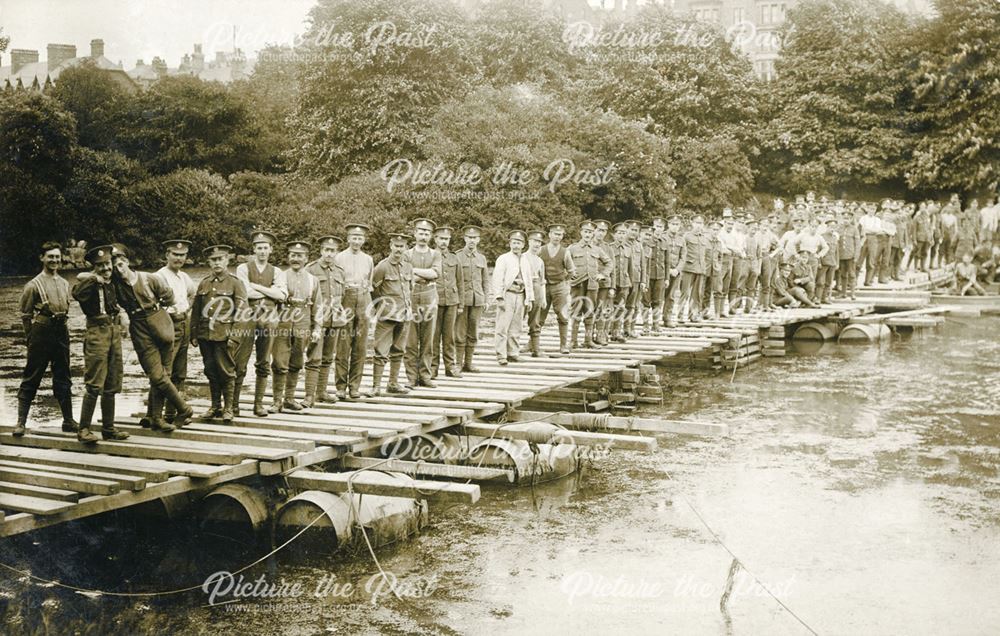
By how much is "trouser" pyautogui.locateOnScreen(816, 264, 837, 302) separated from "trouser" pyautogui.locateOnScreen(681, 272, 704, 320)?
5536mm

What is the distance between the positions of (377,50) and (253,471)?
2447 cm

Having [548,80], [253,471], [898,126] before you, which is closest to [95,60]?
[548,80]

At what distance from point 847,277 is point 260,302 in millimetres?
19812

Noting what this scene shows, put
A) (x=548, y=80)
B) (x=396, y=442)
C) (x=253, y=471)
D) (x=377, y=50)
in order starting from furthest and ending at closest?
(x=548, y=80), (x=377, y=50), (x=396, y=442), (x=253, y=471)

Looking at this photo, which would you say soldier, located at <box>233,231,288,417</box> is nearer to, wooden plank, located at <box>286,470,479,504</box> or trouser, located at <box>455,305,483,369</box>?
wooden plank, located at <box>286,470,479,504</box>

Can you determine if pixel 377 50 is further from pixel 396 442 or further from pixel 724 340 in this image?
pixel 396 442

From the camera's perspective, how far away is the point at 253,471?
889cm

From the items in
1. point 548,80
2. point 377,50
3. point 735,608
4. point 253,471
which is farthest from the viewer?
point 548,80

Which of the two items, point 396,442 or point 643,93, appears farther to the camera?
point 643,93

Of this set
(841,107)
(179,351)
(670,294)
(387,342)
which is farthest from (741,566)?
(841,107)

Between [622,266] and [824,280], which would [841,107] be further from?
[622,266]

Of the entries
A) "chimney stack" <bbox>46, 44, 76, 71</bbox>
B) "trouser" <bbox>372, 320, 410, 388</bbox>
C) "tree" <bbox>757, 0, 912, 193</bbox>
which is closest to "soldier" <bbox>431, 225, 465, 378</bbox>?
"trouser" <bbox>372, 320, 410, 388</bbox>

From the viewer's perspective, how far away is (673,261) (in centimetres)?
1839

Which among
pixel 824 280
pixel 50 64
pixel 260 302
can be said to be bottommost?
pixel 260 302
